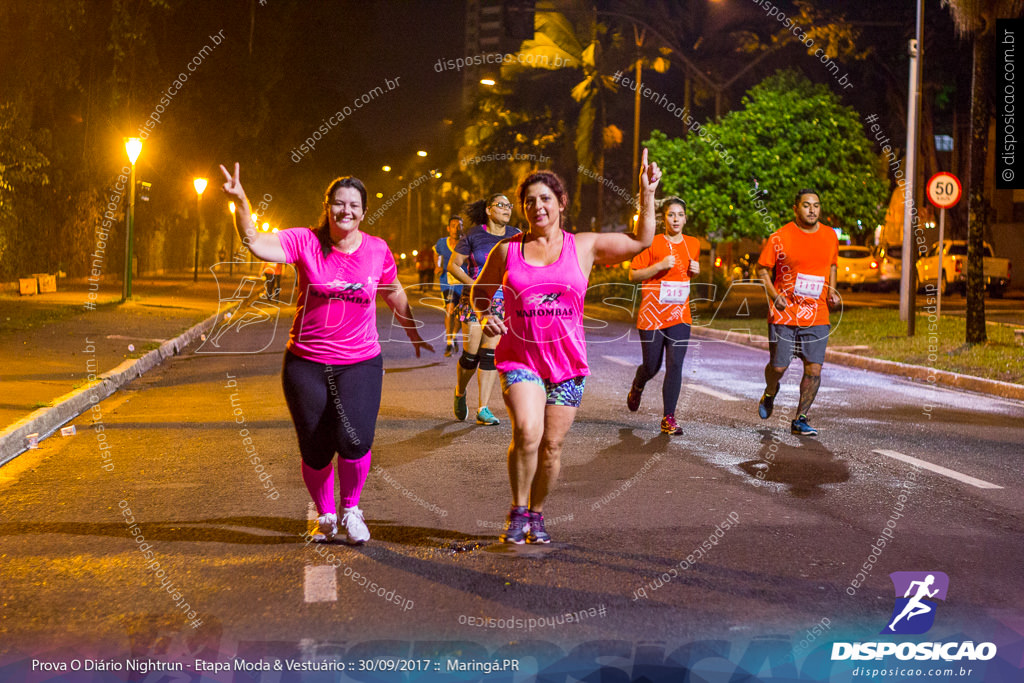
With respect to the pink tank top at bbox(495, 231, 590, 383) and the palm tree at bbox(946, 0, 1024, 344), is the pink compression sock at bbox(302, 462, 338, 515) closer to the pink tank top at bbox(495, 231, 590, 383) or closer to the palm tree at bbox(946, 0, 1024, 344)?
the pink tank top at bbox(495, 231, 590, 383)

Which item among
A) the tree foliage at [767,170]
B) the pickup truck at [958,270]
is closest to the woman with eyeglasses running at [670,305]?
the tree foliage at [767,170]

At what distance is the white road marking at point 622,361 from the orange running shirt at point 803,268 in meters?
5.92

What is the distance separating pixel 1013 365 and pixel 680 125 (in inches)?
1386

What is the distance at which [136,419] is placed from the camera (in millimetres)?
10133

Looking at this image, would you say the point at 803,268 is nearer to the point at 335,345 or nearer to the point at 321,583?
the point at 335,345

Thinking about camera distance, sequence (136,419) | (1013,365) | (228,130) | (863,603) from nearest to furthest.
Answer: (863,603)
(136,419)
(1013,365)
(228,130)

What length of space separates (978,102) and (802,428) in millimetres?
10416

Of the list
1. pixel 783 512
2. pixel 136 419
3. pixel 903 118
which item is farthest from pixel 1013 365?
pixel 903 118

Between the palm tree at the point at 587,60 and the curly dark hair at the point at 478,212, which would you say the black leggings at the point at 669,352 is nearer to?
the curly dark hair at the point at 478,212

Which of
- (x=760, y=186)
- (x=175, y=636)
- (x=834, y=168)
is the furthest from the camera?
(x=834, y=168)

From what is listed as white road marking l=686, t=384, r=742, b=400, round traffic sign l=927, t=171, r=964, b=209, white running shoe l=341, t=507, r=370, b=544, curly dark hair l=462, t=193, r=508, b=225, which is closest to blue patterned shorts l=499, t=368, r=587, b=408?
white running shoe l=341, t=507, r=370, b=544

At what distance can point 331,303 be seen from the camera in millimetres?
5500

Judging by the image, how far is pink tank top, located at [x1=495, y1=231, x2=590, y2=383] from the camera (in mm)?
5465

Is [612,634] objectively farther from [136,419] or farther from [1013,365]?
[1013,365]
